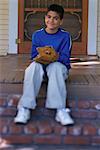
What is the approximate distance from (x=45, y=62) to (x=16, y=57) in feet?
10.8

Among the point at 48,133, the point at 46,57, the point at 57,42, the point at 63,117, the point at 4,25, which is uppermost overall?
the point at 4,25

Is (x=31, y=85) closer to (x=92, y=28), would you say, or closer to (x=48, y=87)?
(x=48, y=87)

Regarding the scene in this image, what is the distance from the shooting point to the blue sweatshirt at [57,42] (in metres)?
3.96

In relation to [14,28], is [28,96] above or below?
below

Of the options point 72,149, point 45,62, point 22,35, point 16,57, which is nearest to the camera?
point 72,149

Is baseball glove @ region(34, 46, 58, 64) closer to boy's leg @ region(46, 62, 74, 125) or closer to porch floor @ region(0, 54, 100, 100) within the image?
boy's leg @ region(46, 62, 74, 125)

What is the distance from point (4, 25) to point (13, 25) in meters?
0.17

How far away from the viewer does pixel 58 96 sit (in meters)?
3.60

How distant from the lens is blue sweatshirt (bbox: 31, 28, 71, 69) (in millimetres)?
3965

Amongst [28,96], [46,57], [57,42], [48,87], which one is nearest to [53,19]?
[57,42]

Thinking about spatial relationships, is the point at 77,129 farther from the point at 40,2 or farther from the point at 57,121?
the point at 40,2

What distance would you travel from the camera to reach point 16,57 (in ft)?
23.1

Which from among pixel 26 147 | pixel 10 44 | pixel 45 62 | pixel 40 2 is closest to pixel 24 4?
pixel 40 2

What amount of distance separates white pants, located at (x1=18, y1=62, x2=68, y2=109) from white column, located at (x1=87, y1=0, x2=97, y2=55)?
3.95 meters
